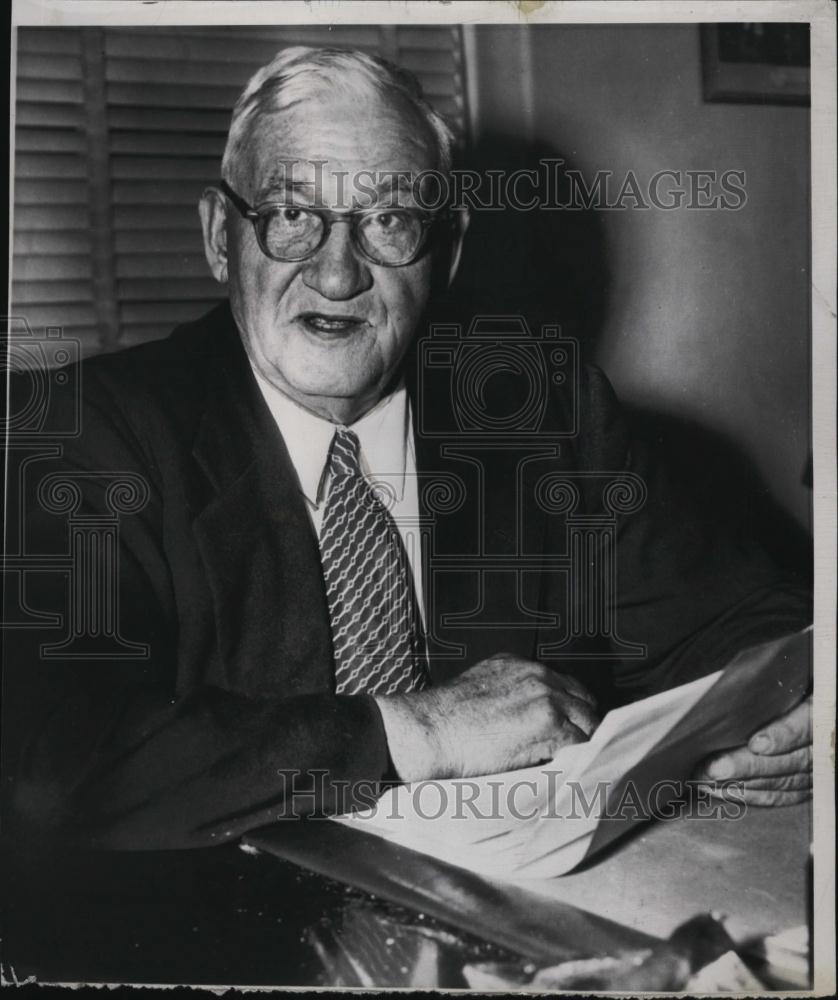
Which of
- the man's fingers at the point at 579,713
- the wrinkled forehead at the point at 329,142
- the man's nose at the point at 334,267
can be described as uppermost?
the wrinkled forehead at the point at 329,142

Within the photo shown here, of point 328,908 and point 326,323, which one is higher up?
point 326,323

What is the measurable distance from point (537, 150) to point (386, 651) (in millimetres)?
646

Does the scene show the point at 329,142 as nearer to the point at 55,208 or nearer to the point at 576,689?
the point at 55,208

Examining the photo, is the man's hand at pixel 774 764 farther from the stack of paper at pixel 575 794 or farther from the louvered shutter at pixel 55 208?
the louvered shutter at pixel 55 208

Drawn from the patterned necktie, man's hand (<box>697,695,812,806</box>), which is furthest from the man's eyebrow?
man's hand (<box>697,695,812,806</box>)

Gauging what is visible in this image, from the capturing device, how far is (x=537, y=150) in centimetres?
136

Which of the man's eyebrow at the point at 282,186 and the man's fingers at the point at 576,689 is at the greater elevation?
the man's eyebrow at the point at 282,186

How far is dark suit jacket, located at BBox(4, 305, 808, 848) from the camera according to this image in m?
1.29

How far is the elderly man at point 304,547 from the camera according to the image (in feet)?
4.23

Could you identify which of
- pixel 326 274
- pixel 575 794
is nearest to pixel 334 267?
pixel 326 274

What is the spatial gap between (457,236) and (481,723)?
59cm

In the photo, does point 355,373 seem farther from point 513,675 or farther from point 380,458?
point 513,675

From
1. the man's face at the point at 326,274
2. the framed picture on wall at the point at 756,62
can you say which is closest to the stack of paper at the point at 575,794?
the man's face at the point at 326,274

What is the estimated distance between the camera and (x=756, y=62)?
1.38 metres
